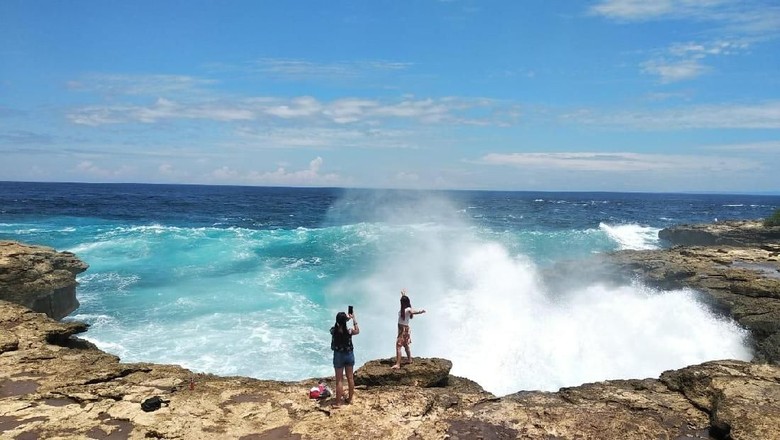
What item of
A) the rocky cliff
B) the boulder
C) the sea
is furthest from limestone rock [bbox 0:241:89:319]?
the rocky cliff

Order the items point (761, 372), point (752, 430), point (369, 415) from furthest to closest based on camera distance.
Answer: point (761, 372), point (369, 415), point (752, 430)

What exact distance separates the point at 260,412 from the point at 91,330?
11.6 metres

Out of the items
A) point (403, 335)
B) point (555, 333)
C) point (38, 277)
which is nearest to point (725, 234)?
point (555, 333)

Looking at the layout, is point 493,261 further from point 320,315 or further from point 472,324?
point 320,315

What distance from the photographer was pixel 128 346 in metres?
14.7

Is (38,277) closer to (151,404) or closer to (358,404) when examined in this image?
(151,404)

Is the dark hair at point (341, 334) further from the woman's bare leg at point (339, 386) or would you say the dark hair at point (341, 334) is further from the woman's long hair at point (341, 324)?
the woman's bare leg at point (339, 386)

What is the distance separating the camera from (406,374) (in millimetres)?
9508

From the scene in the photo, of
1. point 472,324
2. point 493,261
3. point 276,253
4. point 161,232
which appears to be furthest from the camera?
point 161,232

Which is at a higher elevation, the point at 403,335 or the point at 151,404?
the point at 403,335

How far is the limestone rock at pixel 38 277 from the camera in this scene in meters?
13.9

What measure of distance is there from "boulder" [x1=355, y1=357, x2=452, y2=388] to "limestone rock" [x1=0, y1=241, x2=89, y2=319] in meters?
11.3

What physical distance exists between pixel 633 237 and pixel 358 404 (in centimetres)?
4129

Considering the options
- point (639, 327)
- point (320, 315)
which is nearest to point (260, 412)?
point (320, 315)
